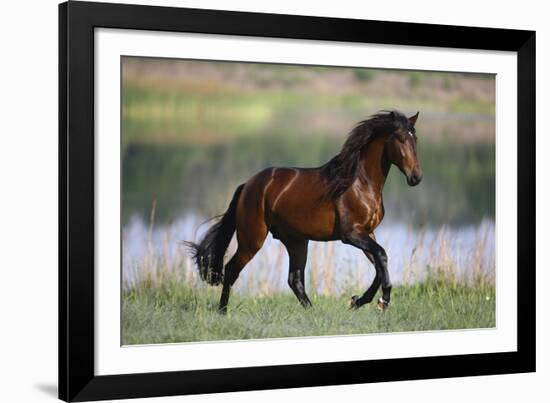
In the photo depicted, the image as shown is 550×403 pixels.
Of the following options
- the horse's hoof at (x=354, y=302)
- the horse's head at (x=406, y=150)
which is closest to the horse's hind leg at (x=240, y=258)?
the horse's hoof at (x=354, y=302)

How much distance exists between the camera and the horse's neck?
273 inches

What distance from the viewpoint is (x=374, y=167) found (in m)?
6.96

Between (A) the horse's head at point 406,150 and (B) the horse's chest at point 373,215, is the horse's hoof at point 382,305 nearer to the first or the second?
(B) the horse's chest at point 373,215

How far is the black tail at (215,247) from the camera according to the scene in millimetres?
6594

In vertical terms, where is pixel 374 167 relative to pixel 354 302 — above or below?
above

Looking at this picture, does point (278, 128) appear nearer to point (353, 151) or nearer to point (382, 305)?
point (353, 151)

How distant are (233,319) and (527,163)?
2.16 metres

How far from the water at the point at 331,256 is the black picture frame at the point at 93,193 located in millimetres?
263

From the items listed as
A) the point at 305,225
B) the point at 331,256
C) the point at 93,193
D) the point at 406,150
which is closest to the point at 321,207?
the point at 305,225

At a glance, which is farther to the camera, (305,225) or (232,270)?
(305,225)

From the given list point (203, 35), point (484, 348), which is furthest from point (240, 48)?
point (484, 348)

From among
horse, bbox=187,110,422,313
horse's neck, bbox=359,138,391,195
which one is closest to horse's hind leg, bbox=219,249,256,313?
horse, bbox=187,110,422,313

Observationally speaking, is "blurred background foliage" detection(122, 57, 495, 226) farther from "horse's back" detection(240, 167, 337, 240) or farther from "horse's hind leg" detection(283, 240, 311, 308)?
"horse's hind leg" detection(283, 240, 311, 308)

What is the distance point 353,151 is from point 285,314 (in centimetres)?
105
